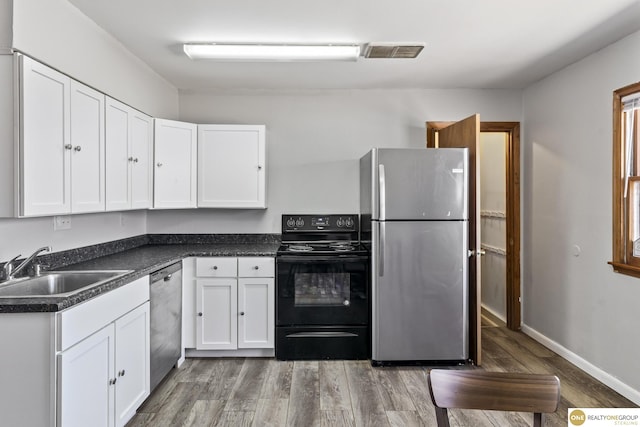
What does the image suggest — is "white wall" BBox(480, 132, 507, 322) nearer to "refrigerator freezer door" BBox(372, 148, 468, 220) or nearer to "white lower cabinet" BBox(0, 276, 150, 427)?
"refrigerator freezer door" BBox(372, 148, 468, 220)

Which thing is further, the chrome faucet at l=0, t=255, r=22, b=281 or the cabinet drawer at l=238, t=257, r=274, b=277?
the cabinet drawer at l=238, t=257, r=274, b=277

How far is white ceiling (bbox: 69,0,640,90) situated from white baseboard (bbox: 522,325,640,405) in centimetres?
230

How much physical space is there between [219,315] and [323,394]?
109 cm

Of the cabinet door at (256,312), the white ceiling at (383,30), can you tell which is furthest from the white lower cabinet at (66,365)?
the white ceiling at (383,30)

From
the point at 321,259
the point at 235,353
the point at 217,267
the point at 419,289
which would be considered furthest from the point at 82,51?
the point at 419,289

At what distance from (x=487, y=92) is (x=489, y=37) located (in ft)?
4.51

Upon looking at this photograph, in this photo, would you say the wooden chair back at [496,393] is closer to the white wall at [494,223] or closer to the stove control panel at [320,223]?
the stove control panel at [320,223]

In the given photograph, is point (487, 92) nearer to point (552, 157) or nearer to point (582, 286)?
point (552, 157)

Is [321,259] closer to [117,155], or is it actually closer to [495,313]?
[117,155]

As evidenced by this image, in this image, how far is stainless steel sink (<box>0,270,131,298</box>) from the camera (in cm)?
205

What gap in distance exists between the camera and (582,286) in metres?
3.08

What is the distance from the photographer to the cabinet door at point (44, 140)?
185 centimetres

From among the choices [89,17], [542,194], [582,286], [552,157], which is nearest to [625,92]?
[552,157]

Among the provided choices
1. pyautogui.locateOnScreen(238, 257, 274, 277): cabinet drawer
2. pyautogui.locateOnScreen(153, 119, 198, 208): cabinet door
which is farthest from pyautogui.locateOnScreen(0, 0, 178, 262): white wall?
pyautogui.locateOnScreen(238, 257, 274, 277): cabinet drawer
